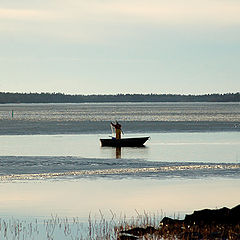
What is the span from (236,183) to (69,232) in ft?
35.5

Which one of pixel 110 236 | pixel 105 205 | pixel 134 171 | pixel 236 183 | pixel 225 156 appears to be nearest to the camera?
pixel 110 236

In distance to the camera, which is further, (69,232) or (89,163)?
(89,163)

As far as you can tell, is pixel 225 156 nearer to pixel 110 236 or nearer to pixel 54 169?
pixel 54 169

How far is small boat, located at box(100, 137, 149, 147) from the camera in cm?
5409

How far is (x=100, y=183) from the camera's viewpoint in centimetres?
2870

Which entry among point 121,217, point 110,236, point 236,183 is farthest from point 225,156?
point 110,236

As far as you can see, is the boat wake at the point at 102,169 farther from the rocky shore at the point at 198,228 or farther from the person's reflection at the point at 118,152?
the rocky shore at the point at 198,228

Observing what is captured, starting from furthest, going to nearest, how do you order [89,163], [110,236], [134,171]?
[89,163], [134,171], [110,236]

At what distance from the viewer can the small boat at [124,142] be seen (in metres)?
54.1

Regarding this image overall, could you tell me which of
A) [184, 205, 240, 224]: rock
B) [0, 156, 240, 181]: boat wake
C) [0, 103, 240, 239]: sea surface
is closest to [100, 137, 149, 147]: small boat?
[0, 103, 240, 239]: sea surface

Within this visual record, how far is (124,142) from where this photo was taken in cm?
5472

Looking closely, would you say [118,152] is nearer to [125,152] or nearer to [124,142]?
[125,152]

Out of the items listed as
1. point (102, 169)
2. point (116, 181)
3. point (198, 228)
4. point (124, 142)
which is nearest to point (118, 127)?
point (124, 142)

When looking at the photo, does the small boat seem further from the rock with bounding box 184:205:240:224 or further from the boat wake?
the rock with bounding box 184:205:240:224
